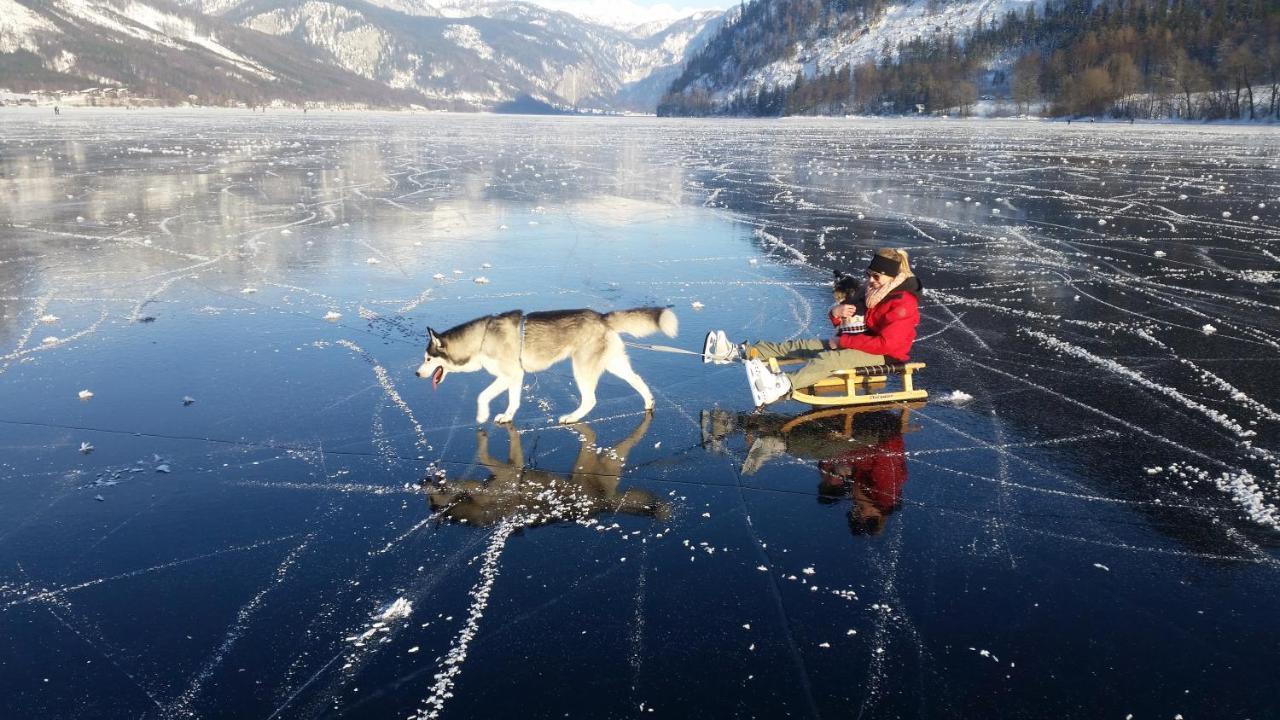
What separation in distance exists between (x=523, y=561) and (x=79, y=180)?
2944 cm

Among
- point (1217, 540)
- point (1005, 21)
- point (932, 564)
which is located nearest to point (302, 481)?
point (932, 564)

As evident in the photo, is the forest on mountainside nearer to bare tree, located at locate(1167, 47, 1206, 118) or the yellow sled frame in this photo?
bare tree, located at locate(1167, 47, 1206, 118)

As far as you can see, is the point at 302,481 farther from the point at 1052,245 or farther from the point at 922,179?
the point at 922,179

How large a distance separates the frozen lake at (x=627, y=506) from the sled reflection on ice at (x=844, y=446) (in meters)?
0.04

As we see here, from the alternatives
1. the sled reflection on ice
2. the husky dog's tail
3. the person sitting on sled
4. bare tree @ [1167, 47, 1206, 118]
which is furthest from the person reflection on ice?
bare tree @ [1167, 47, 1206, 118]

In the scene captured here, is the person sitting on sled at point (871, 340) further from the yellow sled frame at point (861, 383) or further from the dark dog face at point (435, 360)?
the dark dog face at point (435, 360)

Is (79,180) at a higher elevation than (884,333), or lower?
higher

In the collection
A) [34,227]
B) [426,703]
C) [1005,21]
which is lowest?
[426,703]

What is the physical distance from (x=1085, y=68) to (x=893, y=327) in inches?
6222

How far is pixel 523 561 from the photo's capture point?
5125mm

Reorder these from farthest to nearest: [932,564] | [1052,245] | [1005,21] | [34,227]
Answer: [1005,21] → [34,227] → [1052,245] → [932,564]

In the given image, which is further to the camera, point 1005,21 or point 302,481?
point 1005,21

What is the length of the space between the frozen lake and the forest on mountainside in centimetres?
10829

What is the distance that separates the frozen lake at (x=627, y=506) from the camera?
161 inches
